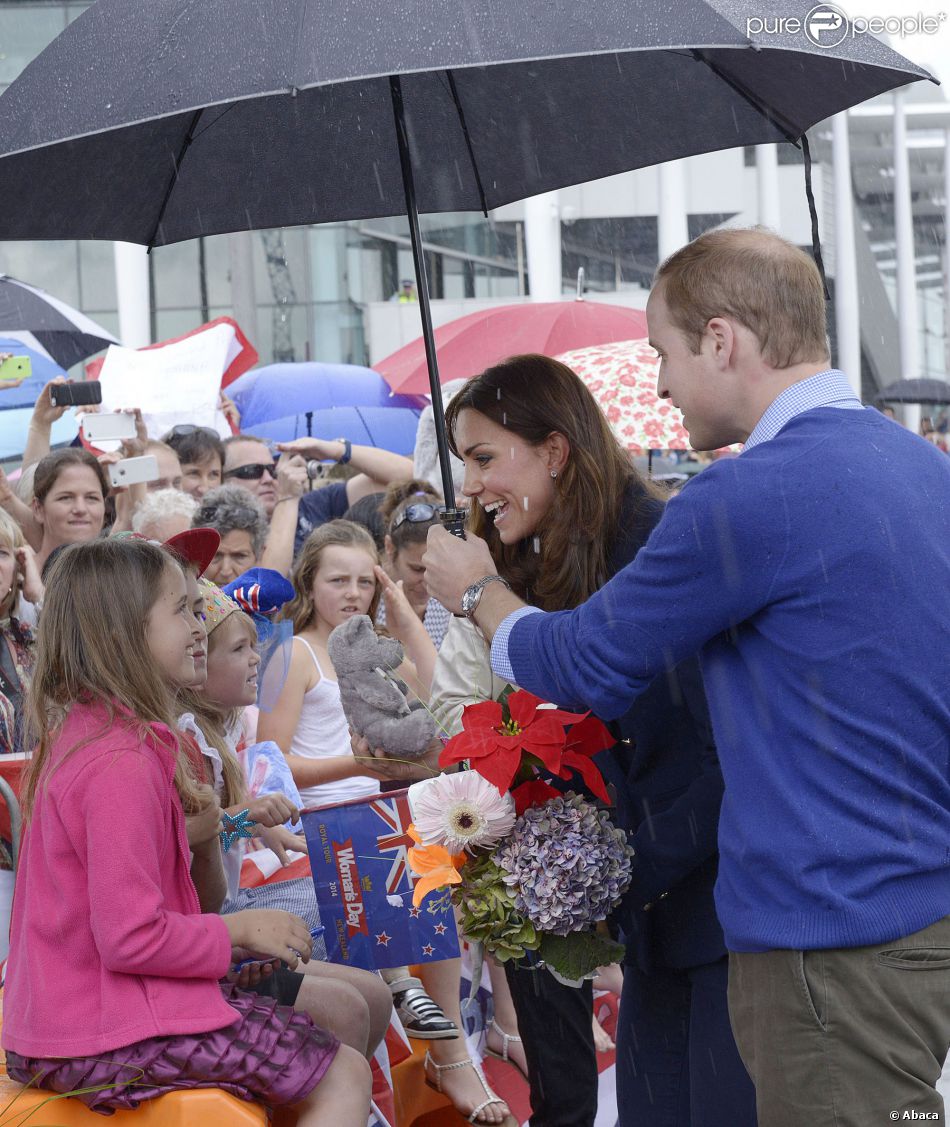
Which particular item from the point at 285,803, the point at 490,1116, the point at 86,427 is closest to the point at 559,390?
the point at 285,803

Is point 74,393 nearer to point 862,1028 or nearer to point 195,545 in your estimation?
point 195,545

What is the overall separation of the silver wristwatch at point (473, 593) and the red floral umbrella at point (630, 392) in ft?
16.6

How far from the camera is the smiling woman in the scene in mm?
5781

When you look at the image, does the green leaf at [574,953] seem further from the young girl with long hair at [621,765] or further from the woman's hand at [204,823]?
the woman's hand at [204,823]

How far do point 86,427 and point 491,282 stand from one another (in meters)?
22.9

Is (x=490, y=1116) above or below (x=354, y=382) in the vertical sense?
below

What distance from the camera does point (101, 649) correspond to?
2.96 meters

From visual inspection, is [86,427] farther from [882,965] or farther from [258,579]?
[882,965]

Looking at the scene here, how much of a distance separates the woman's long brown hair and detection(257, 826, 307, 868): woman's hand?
1.34 meters

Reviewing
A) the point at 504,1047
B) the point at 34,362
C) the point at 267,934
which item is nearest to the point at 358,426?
the point at 34,362

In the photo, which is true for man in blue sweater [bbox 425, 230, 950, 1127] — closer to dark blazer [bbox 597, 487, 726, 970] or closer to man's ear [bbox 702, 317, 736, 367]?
man's ear [bbox 702, 317, 736, 367]

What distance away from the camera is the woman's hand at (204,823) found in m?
3.09

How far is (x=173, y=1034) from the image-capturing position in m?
2.70

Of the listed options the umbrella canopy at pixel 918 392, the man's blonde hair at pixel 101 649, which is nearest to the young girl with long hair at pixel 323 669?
the man's blonde hair at pixel 101 649
